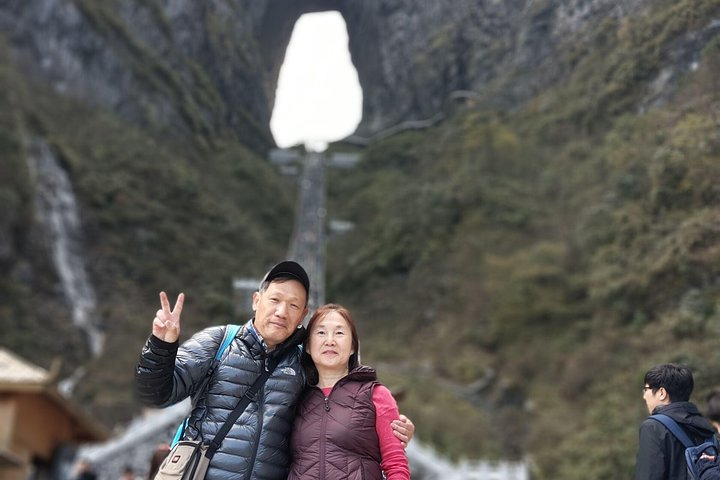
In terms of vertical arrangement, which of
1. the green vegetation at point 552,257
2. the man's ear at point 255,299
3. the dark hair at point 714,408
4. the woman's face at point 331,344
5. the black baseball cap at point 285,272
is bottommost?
the woman's face at point 331,344

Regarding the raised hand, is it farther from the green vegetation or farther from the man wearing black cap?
the green vegetation

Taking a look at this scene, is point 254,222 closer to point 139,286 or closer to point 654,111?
point 139,286

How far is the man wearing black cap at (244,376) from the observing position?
224cm

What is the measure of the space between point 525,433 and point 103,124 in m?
11.9

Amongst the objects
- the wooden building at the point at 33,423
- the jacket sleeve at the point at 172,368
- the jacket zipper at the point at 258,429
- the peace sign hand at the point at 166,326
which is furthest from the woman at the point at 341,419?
the wooden building at the point at 33,423

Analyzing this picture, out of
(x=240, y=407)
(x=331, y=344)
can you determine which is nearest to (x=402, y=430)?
(x=331, y=344)

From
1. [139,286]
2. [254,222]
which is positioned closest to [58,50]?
[139,286]

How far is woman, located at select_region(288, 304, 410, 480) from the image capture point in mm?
2232

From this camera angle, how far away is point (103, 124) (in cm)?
1797

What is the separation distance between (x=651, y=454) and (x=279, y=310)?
1.27 metres

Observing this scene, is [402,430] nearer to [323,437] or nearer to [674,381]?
[323,437]

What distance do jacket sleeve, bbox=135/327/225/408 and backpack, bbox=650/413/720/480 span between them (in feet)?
4.79

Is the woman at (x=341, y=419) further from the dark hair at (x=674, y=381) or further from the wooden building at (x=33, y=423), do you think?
the wooden building at (x=33, y=423)

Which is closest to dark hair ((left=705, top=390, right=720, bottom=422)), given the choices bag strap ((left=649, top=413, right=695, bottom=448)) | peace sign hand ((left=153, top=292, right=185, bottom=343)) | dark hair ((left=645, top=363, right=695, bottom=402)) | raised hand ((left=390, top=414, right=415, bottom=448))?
dark hair ((left=645, top=363, right=695, bottom=402))
